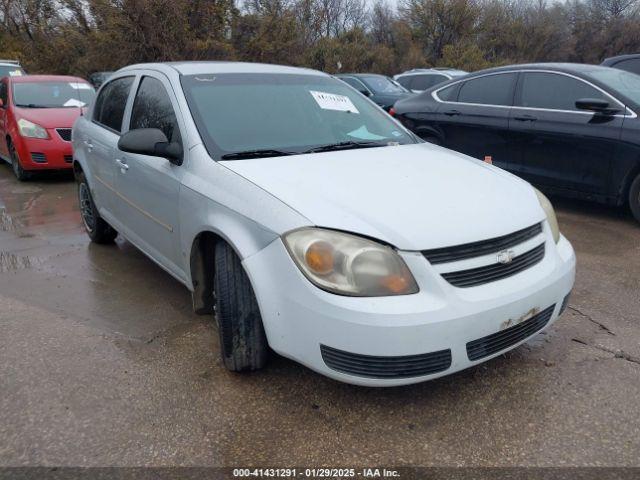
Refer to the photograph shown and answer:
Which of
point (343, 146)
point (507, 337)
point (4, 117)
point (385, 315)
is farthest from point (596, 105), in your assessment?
point (4, 117)

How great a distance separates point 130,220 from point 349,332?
2298mm

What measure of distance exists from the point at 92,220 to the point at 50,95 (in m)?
4.70

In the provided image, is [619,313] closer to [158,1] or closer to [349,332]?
[349,332]

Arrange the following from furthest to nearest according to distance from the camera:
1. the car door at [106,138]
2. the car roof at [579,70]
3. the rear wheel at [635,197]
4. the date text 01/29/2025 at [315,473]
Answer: the car roof at [579,70], the rear wheel at [635,197], the car door at [106,138], the date text 01/29/2025 at [315,473]

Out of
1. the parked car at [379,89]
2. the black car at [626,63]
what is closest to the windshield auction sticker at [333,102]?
the black car at [626,63]

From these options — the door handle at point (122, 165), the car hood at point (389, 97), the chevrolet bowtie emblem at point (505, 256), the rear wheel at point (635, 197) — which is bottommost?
the rear wheel at point (635, 197)

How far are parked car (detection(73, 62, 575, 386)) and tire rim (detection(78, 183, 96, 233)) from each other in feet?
4.70

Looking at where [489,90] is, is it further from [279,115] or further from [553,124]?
[279,115]

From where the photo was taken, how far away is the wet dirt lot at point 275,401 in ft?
7.52

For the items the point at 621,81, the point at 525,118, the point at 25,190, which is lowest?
the point at 25,190

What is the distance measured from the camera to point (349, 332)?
220 centimetres

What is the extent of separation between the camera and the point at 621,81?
18.5ft

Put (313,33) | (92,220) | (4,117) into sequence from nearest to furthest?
(92,220)
(4,117)
(313,33)

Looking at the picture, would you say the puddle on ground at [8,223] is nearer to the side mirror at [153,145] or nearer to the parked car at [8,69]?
the side mirror at [153,145]
